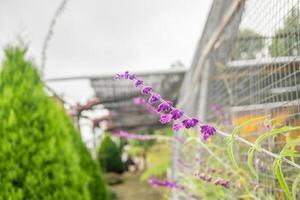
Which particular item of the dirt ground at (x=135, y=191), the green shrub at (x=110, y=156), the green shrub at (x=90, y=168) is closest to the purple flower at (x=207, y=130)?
the green shrub at (x=90, y=168)

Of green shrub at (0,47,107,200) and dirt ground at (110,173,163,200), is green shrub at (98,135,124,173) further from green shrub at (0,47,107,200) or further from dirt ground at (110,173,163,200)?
green shrub at (0,47,107,200)

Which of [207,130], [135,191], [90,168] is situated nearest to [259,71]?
[207,130]

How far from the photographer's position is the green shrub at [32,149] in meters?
3.01

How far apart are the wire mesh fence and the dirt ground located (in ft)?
25.2

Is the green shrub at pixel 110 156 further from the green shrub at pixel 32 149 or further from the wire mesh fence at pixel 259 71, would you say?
the wire mesh fence at pixel 259 71

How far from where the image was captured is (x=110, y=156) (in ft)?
49.4

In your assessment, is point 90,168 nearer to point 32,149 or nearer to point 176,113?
point 32,149

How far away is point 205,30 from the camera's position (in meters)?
3.44

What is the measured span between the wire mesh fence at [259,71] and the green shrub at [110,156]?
38.6 ft

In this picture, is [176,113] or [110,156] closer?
[176,113]

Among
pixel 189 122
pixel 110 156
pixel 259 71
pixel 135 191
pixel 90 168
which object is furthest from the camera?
pixel 110 156

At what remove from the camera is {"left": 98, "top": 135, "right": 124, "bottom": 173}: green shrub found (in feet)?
48.9

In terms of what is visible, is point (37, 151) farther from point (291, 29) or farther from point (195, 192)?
point (291, 29)

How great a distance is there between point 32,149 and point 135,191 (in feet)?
29.3
